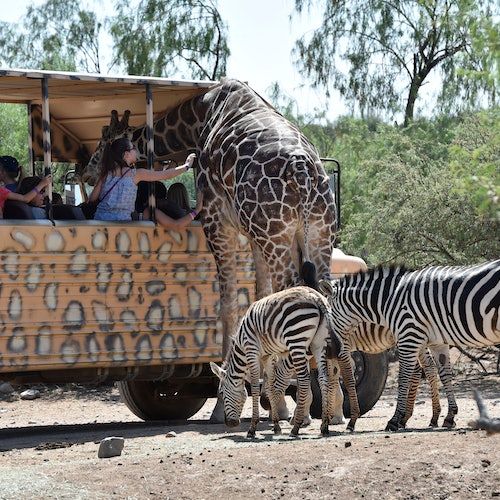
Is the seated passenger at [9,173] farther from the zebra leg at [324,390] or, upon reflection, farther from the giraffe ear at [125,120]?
the zebra leg at [324,390]

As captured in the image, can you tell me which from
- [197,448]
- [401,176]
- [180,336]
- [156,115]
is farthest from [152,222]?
[401,176]

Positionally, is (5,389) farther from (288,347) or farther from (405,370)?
(405,370)

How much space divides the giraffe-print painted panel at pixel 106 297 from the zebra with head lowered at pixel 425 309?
1431 mm

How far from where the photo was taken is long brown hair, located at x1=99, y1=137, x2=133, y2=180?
10914mm

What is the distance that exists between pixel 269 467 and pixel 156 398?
4.78 meters

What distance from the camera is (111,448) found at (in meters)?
8.63

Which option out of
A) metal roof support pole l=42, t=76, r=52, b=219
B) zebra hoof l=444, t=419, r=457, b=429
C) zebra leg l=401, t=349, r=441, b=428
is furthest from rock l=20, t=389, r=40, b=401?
zebra hoof l=444, t=419, r=457, b=429

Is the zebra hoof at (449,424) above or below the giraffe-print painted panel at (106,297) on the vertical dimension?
below

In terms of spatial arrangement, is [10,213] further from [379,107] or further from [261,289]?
[379,107]

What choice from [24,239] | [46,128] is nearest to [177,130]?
[46,128]

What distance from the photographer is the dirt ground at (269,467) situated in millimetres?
6988

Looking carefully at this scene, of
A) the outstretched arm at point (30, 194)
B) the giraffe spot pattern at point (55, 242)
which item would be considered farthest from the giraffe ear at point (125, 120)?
the giraffe spot pattern at point (55, 242)

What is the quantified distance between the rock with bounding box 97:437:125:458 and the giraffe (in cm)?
238

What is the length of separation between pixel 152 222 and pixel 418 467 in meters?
4.30
